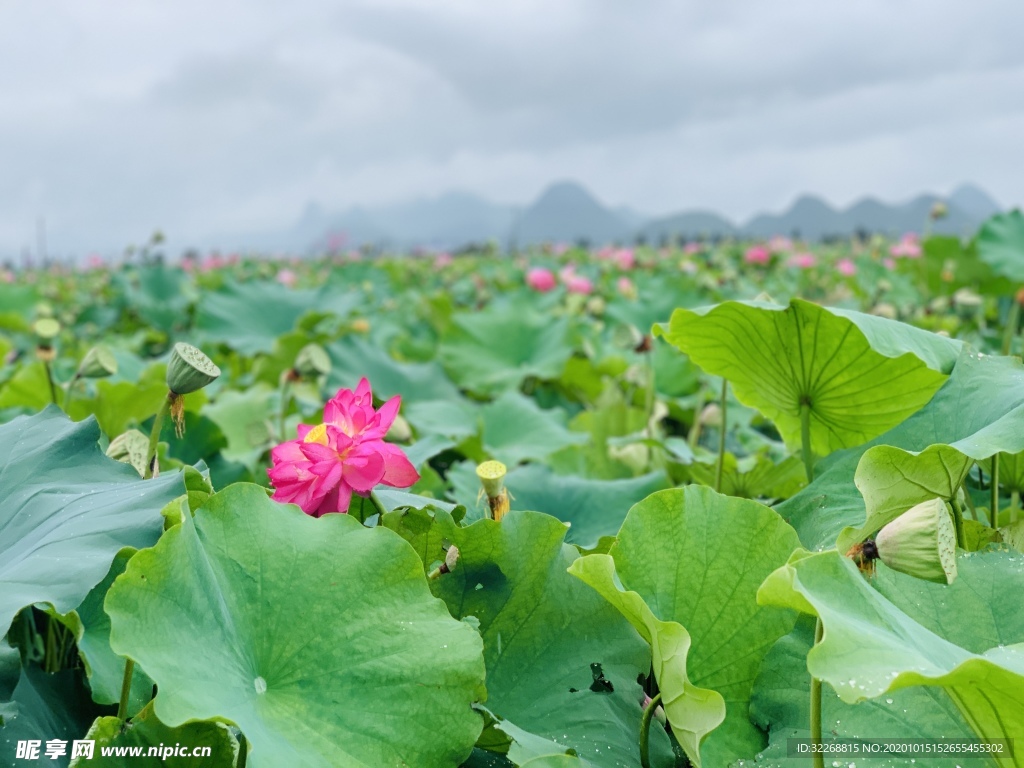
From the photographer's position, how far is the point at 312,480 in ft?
2.17

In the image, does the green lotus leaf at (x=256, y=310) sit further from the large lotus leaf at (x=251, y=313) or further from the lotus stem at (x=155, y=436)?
the lotus stem at (x=155, y=436)

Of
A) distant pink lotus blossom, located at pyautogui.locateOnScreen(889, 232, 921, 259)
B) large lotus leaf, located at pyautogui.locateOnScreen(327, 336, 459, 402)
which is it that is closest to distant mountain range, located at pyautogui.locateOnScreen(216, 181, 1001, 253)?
distant pink lotus blossom, located at pyautogui.locateOnScreen(889, 232, 921, 259)

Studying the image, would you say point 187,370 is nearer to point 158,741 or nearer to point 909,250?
point 158,741

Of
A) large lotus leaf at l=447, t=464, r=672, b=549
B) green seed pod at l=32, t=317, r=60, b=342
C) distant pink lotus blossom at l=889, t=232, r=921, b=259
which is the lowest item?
distant pink lotus blossom at l=889, t=232, r=921, b=259

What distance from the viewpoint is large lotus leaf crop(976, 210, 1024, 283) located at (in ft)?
9.38

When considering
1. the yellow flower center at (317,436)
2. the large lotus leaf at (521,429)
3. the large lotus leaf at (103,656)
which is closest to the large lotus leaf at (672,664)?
the yellow flower center at (317,436)

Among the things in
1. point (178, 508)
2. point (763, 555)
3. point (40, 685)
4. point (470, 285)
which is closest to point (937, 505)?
point (763, 555)

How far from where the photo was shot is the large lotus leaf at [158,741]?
54cm

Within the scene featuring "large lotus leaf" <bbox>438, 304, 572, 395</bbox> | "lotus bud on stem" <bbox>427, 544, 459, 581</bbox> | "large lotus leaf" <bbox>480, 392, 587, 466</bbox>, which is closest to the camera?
"lotus bud on stem" <bbox>427, 544, 459, 581</bbox>

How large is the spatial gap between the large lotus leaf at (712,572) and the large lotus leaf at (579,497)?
1.12 ft

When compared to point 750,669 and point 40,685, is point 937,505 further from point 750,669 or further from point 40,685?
point 40,685

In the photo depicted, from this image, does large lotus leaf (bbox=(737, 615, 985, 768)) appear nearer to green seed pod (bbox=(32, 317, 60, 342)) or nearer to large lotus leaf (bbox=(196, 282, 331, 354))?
green seed pod (bbox=(32, 317, 60, 342))

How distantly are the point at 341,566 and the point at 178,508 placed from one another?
12 centimetres

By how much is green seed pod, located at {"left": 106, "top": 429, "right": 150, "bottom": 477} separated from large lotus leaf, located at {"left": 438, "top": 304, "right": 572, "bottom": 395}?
1.54 m
